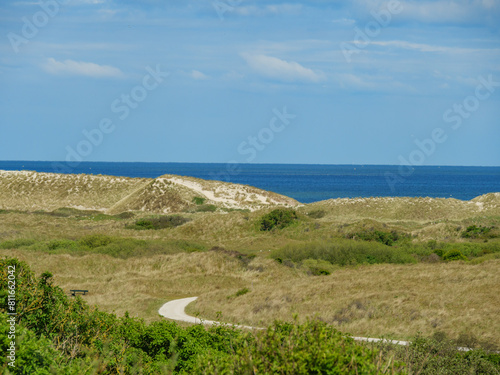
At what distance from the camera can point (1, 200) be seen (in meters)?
83.9

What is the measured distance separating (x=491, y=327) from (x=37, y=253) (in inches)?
1120

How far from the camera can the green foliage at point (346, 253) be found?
3709 centimetres

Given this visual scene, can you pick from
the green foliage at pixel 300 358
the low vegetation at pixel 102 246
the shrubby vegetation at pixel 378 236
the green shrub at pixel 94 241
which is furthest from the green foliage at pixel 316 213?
the green foliage at pixel 300 358

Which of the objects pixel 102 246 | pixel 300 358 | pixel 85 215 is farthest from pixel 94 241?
pixel 300 358

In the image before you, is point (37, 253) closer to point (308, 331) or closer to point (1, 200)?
point (308, 331)

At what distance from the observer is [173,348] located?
1232cm

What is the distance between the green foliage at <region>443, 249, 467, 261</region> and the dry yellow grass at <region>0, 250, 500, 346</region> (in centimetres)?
437

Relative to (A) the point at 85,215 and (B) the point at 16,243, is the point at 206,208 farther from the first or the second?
(B) the point at 16,243

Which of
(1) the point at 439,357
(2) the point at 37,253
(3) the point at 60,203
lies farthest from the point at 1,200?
(1) the point at 439,357

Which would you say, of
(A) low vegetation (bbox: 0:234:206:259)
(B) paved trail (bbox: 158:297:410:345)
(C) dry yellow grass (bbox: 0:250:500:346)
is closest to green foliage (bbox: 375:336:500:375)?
(C) dry yellow grass (bbox: 0:250:500:346)

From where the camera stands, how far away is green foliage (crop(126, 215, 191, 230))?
56281 millimetres

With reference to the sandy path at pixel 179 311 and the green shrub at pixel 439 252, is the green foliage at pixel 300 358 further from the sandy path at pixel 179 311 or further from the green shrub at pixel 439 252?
the green shrub at pixel 439 252

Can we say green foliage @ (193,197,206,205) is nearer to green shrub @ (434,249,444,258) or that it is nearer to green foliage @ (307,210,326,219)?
green foliage @ (307,210,326,219)

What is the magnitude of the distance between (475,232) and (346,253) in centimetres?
1417
